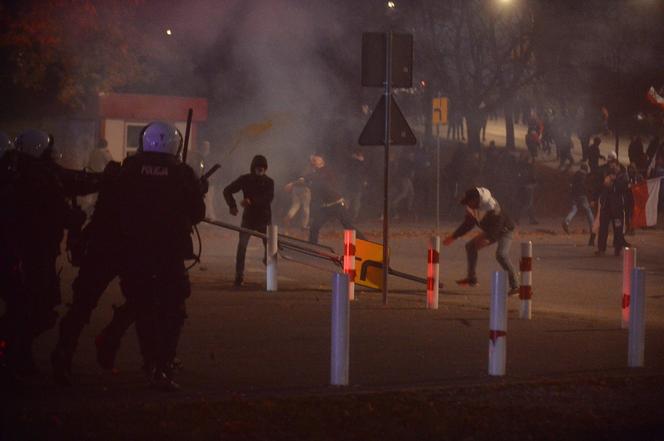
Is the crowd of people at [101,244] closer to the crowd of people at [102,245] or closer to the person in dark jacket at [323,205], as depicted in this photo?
the crowd of people at [102,245]

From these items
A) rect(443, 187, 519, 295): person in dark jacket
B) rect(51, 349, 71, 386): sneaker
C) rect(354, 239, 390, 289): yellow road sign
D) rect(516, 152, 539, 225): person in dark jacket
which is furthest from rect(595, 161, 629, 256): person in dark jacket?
rect(51, 349, 71, 386): sneaker

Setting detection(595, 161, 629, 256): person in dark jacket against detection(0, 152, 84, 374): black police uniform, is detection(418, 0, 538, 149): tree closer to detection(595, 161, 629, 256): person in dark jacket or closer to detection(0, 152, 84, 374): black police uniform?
detection(595, 161, 629, 256): person in dark jacket

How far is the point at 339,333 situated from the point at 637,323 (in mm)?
2611

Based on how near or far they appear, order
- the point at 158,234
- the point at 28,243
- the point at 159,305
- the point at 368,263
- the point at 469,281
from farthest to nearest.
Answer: the point at 469,281 → the point at 368,263 → the point at 28,243 → the point at 159,305 → the point at 158,234

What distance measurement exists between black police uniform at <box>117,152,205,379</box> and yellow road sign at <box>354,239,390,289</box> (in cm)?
645

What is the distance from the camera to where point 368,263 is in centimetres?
1426

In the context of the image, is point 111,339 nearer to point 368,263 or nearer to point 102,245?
point 102,245

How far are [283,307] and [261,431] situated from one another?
6.15 m

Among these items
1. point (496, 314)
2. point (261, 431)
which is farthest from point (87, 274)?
point (496, 314)

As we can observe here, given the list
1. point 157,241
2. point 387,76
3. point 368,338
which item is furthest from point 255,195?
point 157,241

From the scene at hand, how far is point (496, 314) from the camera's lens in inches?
340

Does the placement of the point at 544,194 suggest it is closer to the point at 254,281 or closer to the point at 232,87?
the point at 232,87

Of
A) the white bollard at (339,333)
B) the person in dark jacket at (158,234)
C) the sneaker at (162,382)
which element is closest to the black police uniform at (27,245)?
the person in dark jacket at (158,234)

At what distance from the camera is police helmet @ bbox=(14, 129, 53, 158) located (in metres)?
8.23
